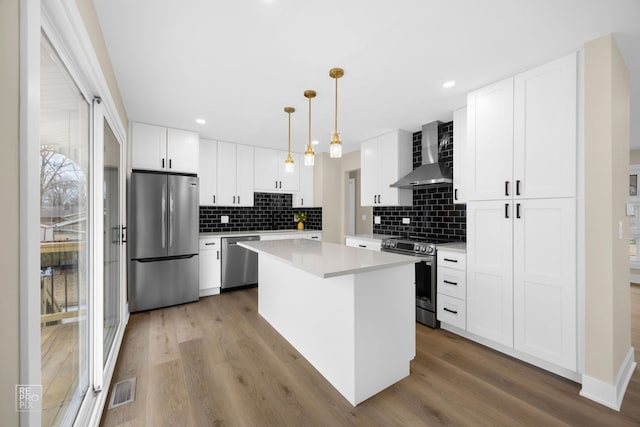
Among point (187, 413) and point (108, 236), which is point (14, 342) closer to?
point (187, 413)

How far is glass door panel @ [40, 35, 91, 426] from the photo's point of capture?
1.12 m

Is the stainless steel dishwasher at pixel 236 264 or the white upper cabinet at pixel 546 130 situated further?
the stainless steel dishwasher at pixel 236 264

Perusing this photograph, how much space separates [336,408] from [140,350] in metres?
1.89

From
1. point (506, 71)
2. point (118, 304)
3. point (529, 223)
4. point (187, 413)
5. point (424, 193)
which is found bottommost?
point (187, 413)

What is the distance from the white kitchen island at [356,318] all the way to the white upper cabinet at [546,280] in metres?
0.97

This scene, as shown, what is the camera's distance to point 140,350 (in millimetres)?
2451

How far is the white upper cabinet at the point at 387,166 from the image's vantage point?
386cm

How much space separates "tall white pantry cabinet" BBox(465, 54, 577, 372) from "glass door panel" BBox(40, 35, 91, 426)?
9.87 feet

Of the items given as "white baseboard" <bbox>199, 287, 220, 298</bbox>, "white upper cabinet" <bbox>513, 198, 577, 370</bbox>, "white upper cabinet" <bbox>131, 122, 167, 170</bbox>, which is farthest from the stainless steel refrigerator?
"white upper cabinet" <bbox>513, 198, 577, 370</bbox>

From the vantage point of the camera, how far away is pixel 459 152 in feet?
10.0

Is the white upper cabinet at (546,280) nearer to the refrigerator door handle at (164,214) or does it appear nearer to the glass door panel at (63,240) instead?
the glass door panel at (63,240)

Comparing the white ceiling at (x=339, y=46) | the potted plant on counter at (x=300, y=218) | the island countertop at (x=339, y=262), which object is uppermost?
the white ceiling at (x=339, y=46)

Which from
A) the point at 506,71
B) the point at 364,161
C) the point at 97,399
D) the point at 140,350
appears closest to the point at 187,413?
the point at 97,399

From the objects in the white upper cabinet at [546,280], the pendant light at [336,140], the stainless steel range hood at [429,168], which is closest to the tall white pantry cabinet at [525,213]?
the white upper cabinet at [546,280]
